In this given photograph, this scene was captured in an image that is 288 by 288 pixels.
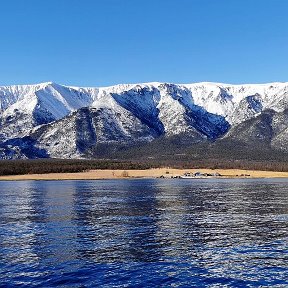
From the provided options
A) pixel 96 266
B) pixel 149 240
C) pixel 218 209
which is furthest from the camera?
pixel 218 209

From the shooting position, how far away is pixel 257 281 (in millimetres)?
35875

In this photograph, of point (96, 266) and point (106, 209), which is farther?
point (106, 209)

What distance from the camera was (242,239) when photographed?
53594mm

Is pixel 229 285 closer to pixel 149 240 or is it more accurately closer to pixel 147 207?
pixel 149 240

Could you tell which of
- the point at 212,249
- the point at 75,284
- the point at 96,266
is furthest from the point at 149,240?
the point at 75,284

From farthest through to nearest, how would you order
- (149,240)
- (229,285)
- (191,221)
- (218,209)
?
(218,209) < (191,221) < (149,240) < (229,285)

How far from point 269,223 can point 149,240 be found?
2124 cm

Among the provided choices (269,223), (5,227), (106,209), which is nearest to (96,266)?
(5,227)

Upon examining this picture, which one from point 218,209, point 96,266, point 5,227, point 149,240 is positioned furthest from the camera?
point 218,209

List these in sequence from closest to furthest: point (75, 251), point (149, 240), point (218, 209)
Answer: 1. point (75, 251)
2. point (149, 240)
3. point (218, 209)

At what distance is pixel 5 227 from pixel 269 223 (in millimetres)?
35955

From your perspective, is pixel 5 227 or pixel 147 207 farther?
pixel 147 207

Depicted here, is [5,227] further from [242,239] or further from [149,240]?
[242,239]

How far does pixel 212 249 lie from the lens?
157 feet
